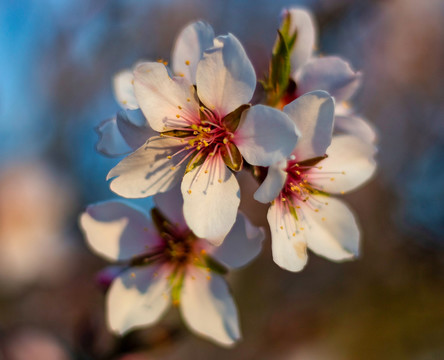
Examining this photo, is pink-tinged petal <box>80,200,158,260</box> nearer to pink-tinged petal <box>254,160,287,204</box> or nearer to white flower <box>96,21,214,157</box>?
white flower <box>96,21,214,157</box>

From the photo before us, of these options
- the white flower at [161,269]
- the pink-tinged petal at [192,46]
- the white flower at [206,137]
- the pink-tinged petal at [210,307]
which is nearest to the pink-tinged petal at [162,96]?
the white flower at [206,137]

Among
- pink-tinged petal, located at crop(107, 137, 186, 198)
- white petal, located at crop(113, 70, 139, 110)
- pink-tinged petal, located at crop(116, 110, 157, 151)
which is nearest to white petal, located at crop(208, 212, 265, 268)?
pink-tinged petal, located at crop(107, 137, 186, 198)

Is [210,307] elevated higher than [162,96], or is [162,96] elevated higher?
[162,96]

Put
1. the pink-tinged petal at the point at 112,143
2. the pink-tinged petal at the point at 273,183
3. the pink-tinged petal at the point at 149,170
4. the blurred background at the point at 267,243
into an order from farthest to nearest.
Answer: the blurred background at the point at 267,243
the pink-tinged petal at the point at 112,143
the pink-tinged petal at the point at 149,170
the pink-tinged petal at the point at 273,183

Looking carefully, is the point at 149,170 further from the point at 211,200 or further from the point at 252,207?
the point at 252,207

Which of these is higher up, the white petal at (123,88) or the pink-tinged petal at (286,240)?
the white petal at (123,88)

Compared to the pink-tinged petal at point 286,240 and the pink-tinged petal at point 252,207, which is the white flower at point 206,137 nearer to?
the pink-tinged petal at point 286,240

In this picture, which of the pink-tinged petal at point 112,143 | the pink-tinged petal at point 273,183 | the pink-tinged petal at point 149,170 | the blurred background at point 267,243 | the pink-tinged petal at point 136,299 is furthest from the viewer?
the blurred background at point 267,243

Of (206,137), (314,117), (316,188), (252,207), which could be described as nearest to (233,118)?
(206,137)

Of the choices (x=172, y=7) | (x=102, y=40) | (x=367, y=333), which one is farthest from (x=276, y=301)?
(x=172, y=7)
